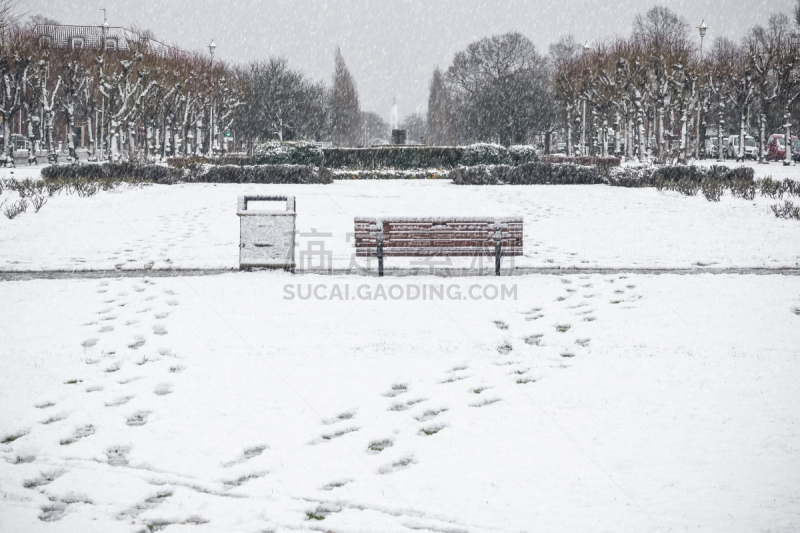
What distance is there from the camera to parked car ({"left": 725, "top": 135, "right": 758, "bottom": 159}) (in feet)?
164

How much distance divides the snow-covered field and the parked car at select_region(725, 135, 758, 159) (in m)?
45.2

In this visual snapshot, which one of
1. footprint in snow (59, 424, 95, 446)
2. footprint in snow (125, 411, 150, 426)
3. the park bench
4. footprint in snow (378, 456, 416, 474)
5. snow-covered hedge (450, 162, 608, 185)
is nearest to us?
footprint in snow (378, 456, 416, 474)

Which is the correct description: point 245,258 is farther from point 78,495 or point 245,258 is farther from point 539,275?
point 78,495

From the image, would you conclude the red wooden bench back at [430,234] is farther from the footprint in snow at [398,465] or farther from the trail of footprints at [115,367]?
the footprint in snow at [398,465]

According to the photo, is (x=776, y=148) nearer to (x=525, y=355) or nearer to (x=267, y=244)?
(x=267, y=244)

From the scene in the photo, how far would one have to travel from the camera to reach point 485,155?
1165 inches

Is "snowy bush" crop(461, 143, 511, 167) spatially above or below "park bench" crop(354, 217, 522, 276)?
above

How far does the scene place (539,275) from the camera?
9.44m

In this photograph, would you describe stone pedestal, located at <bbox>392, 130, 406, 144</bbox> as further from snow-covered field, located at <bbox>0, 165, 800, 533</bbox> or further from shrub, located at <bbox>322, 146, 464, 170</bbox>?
snow-covered field, located at <bbox>0, 165, 800, 533</bbox>

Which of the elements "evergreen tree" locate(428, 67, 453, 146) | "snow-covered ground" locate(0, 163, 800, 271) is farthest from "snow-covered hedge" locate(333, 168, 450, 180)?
"evergreen tree" locate(428, 67, 453, 146)

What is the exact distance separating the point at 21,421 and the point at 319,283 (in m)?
4.50

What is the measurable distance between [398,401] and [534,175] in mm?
21263

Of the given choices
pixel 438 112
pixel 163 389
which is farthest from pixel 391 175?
pixel 438 112

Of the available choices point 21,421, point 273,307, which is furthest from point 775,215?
point 21,421
